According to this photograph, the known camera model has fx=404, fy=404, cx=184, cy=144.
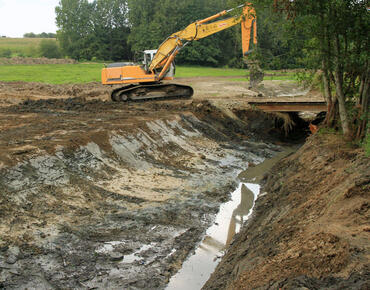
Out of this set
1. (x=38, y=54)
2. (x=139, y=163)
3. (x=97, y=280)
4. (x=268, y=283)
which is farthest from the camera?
(x=38, y=54)

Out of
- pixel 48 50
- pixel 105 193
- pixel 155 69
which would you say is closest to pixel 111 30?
pixel 48 50

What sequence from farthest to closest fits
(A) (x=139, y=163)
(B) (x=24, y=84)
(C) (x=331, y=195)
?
1. (B) (x=24, y=84)
2. (A) (x=139, y=163)
3. (C) (x=331, y=195)

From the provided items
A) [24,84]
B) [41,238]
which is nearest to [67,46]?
[24,84]

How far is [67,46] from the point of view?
70375 millimetres

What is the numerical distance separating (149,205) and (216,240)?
2.10 metres

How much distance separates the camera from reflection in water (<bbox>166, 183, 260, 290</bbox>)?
7715 millimetres

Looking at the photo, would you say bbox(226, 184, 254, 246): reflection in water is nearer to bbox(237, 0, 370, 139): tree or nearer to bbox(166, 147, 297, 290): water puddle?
bbox(166, 147, 297, 290): water puddle

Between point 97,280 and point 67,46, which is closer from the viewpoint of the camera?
point 97,280

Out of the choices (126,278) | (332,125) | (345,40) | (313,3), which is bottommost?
(126,278)

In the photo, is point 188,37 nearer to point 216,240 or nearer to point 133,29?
point 216,240

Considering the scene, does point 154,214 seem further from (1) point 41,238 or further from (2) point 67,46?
(2) point 67,46

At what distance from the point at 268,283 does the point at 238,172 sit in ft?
34.1

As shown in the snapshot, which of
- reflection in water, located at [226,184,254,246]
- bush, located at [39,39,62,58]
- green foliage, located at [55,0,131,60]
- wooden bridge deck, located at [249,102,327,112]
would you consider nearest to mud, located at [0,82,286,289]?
reflection in water, located at [226,184,254,246]

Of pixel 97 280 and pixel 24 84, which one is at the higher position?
pixel 24 84
